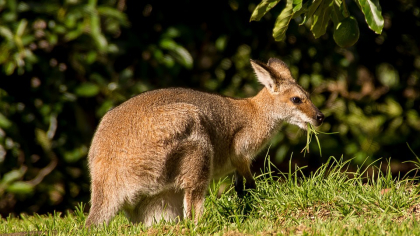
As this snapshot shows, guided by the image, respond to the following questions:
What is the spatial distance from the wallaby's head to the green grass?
996mm

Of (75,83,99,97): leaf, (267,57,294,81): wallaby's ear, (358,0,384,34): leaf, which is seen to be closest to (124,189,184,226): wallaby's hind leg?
(267,57,294,81): wallaby's ear

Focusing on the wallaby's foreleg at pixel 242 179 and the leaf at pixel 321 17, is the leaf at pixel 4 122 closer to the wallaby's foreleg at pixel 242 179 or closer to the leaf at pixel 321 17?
the wallaby's foreleg at pixel 242 179

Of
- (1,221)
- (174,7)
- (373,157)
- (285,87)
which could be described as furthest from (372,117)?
A: (1,221)

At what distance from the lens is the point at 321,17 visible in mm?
4504

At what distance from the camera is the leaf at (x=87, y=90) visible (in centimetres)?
730

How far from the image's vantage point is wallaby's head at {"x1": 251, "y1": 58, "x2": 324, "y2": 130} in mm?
6523

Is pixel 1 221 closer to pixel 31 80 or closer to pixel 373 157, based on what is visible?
pixel 31 80

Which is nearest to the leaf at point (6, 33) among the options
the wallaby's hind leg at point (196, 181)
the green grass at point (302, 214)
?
the green grass at point (302, 214)

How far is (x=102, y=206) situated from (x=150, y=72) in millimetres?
2820

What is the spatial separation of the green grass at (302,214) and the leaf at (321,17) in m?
1.36

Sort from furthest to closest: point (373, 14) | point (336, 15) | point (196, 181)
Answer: point (196, 181) < point (336, 15) < point (373, 14)

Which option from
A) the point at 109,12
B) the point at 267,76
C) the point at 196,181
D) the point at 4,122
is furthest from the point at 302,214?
the point at 4,122

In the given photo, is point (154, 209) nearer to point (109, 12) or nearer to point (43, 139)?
point (109, 12)

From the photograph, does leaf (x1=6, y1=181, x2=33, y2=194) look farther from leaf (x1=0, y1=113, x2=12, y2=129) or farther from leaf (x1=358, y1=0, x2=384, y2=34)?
leaf (x1=358, y1=0, x2=384, y2=34)
